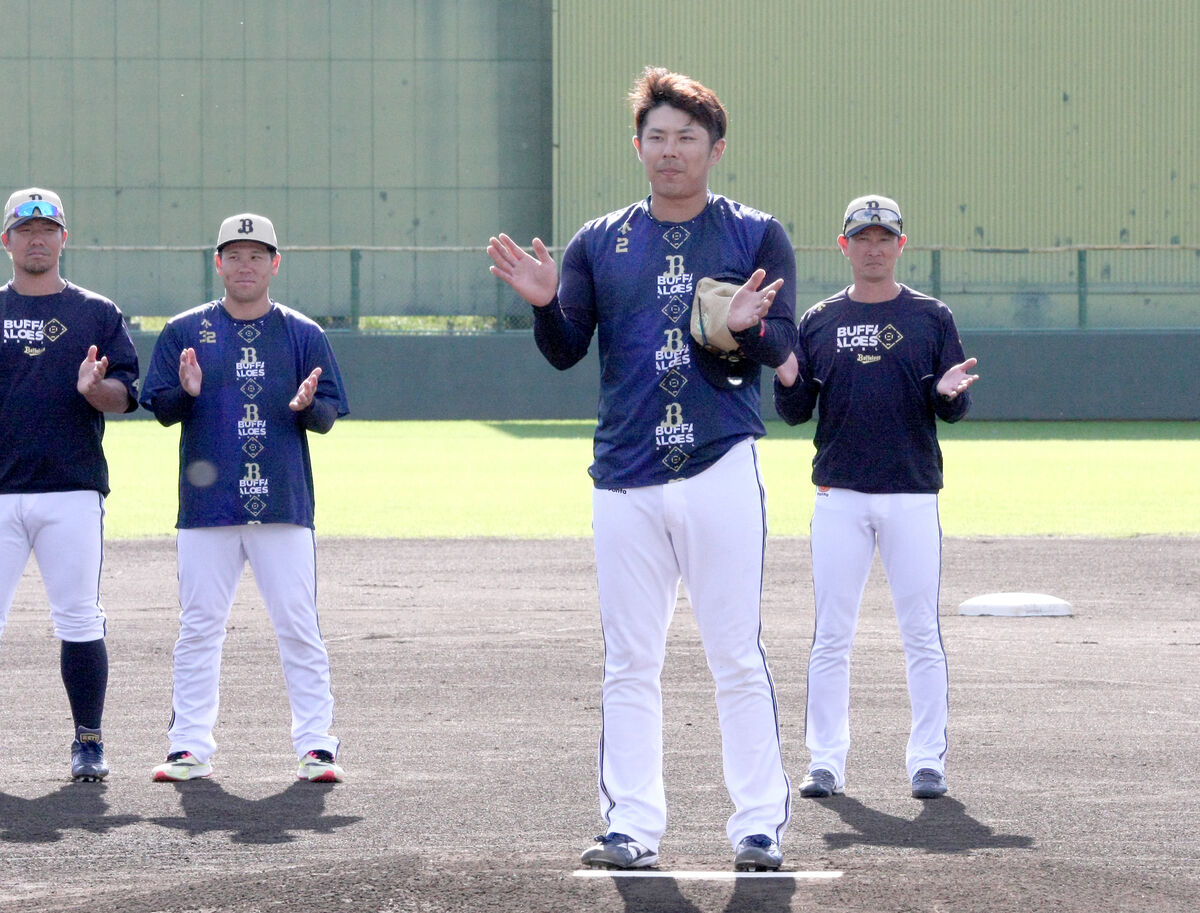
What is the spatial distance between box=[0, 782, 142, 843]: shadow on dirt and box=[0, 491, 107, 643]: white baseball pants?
737 mm

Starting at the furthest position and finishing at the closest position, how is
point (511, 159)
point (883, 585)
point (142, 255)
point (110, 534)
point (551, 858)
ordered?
point (511, 159) → point (142, 255) → point (110, 534) → point (883, 585) → point (551, 858)

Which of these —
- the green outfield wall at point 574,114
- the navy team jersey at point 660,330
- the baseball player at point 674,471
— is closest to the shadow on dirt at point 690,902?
the baseball player at point 674,471

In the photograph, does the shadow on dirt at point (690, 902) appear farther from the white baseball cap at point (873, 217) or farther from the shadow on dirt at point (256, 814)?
the white baseball cap at point (873, 217)

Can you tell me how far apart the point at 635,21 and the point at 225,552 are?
90.7ft

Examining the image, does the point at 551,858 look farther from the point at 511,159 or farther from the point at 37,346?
the point at 511,159

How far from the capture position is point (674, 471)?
16.8 feet

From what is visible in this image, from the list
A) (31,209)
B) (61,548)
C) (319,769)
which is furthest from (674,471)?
(31,209)

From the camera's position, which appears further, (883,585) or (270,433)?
(883,585)

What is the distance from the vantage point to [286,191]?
33344 mm

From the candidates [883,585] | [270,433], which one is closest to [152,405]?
[270,433]

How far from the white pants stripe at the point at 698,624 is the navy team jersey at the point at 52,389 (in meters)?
2.61

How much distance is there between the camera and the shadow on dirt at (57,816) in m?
5.63

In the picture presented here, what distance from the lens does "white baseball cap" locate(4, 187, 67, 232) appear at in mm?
6715

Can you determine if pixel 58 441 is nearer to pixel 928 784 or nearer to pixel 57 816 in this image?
pixel 57 816
